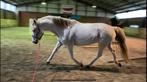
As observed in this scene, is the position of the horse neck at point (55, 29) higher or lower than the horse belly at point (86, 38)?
higher

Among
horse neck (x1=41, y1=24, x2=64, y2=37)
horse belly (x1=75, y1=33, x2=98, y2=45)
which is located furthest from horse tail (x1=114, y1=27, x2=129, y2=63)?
horse neck (x1=41, y1=24, x2=64, y2=37)

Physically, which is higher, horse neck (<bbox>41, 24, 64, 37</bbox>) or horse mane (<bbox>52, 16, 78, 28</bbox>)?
horse mane (<bbox>52, 16, 78, 28</bbox>)

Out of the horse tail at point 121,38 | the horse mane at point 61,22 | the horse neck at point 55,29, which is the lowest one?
the horse tail at point 121,38

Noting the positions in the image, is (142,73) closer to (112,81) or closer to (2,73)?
(112,81)

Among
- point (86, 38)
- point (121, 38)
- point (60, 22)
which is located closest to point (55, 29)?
point (60, 22)

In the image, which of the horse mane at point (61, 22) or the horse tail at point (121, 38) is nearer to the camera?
the horse mane at point (61, 22)

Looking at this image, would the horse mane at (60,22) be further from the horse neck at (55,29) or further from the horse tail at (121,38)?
the horse tail at (121,38)

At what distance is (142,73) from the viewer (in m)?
5.42

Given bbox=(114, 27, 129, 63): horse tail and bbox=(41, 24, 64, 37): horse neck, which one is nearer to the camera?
bbox=(41, 24, 64, 37): horse neck

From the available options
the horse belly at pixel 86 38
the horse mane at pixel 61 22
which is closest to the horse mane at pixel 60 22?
the horse mane at pixel 61 22

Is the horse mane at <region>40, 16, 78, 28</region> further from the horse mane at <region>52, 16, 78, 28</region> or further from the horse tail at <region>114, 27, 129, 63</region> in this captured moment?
the horse tail at <region>114, 27, 129, 63</region>

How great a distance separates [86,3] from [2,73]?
3299cm

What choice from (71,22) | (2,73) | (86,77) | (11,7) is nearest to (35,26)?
(71,22)

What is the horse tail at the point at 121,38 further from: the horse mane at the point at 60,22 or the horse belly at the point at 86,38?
the horse mane at the point at 60,22
